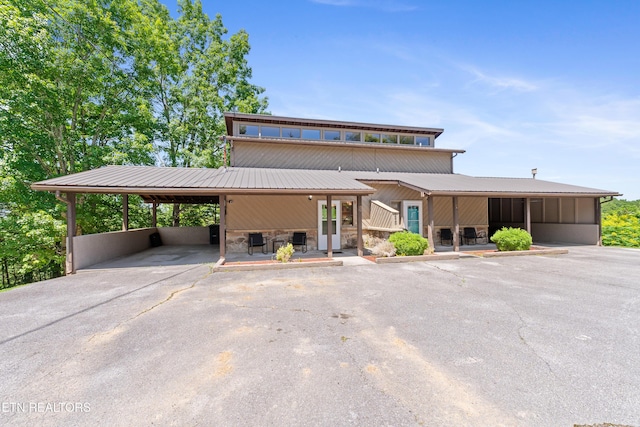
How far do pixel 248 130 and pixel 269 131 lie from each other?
1041 mm

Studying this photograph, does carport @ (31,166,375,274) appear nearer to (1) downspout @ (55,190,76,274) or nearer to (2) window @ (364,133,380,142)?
(1) downspout @ (55,190,76,274)

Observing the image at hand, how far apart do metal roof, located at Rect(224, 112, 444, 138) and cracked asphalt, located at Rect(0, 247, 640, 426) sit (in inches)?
361

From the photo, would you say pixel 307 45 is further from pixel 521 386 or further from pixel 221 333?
pixel 521 386

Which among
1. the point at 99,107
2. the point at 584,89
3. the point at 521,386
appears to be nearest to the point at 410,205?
the point at 584,89

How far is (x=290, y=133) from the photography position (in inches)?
522

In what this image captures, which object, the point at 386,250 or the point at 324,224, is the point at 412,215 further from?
the point at 324,224

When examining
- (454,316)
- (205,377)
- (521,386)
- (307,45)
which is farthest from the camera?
(307,45)

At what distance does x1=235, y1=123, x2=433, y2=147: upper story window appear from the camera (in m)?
12.9

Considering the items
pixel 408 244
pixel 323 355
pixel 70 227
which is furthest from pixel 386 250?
pixel 70 227

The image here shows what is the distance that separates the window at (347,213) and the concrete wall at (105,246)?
30.6 feet

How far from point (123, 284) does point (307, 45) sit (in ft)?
36.1

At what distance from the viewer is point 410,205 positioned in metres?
12.2

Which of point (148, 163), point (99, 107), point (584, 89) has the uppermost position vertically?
point (99, 107)

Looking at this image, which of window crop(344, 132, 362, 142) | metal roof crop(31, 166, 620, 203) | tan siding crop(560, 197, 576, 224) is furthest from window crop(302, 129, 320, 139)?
tan siding crop(560, 197, 576, 224)
